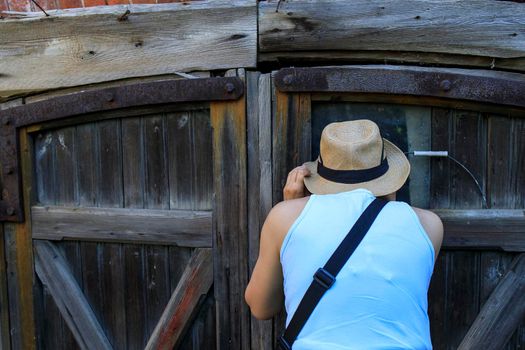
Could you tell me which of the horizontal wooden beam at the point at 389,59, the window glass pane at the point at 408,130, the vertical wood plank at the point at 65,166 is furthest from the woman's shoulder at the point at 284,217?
the vertical wood plank at the point at 65,166

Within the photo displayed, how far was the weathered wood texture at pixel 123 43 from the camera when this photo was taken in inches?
101

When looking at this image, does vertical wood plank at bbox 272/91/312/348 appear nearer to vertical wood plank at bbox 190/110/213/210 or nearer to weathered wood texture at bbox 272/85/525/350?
weathered wood texture at bbox 272/85/525/350

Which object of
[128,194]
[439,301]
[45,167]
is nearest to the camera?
[439,301]

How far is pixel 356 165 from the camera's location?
5.98ft

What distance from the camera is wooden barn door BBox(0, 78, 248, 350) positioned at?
2660mm

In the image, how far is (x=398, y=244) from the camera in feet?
5.32

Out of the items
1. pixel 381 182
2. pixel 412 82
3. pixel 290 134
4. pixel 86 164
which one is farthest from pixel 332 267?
pixel 86 164

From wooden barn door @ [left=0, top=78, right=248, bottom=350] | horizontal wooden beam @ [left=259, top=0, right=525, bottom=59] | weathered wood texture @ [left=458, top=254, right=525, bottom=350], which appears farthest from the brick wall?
weathered wood texture @ [left=458, top=254, right=525, bottom=350]

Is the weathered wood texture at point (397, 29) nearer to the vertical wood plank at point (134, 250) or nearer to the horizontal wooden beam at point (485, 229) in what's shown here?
the horizontal wooden beam at point (485, 229)

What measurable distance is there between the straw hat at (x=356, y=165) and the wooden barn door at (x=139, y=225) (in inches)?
30.5

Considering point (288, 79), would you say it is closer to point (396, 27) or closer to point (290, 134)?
point (290, 134)

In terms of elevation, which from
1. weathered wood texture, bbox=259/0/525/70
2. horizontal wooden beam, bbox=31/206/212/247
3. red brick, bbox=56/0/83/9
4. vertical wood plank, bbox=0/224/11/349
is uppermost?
red brick, bbox=56/0/83/9

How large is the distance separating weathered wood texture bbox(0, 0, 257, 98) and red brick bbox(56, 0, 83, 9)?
0.14ft

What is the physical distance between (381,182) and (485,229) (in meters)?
0.93
